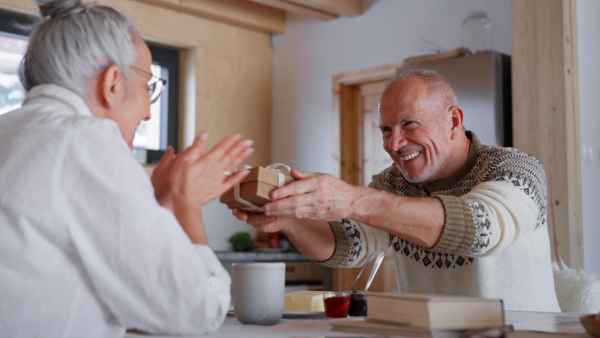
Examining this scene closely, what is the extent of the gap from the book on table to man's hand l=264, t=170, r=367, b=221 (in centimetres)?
42

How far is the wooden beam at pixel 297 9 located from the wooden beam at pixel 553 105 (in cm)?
165

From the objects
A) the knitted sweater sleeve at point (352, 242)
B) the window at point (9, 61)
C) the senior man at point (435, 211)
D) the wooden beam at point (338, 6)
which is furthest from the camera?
the wooden beam at point (338, 6)

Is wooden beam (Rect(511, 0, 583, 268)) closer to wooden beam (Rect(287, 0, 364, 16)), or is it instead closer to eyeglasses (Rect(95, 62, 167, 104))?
wooden beam (Rect(287, 0, 364, 16))

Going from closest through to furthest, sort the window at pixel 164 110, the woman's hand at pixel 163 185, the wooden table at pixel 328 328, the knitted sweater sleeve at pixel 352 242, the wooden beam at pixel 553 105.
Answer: the wooden table at pixel 328 328 → the woman's hand at pixel 163 185 → the knitted sweater sleeve at pixel 352 242 → the wooden beam at pixel 553 105 → the window at pixel 164 110

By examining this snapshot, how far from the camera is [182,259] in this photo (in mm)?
1030

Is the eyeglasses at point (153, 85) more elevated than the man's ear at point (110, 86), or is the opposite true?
the eyeglasses at point (153, 85)

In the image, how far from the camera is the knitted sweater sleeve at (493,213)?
1.68 m

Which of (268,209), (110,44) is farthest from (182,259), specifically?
(268,209)

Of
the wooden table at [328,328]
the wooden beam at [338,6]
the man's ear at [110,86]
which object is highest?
the wooden beam at [338,6]

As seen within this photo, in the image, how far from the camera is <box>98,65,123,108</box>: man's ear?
1.21 metres

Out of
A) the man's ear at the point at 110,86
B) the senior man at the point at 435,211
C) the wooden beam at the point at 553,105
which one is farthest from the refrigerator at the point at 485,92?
the man's ear at the point at 110,86

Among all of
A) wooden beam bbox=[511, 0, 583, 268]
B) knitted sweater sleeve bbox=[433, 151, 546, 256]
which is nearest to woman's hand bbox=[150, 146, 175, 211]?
knitted sweater sleeve bbox=[433, 151, 546, 256]

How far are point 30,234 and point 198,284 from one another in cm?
25

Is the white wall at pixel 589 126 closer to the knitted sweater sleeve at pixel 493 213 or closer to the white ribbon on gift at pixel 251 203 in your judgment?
the knitted sweater sleeve at pixel 493 213
